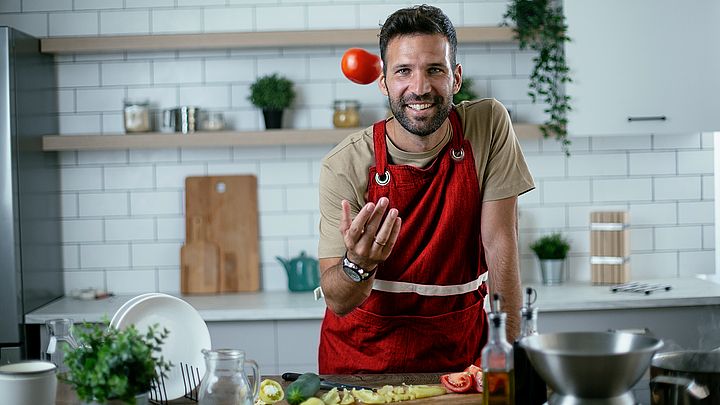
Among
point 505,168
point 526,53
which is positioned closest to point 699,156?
point 526,53

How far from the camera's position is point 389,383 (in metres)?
2.26

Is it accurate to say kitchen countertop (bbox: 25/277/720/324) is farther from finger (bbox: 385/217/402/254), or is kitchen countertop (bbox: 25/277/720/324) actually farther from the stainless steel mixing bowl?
the stainless steel mixing bowl

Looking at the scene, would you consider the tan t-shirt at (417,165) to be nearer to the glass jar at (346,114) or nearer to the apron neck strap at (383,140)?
the apron neck strap at (383,140)

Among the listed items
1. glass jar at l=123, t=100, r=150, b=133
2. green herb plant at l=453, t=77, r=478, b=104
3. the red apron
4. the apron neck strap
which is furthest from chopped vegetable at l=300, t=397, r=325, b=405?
glass jar at l=123, t=100, r=150, b=133

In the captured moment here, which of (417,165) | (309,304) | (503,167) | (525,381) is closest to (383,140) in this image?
(417,165)

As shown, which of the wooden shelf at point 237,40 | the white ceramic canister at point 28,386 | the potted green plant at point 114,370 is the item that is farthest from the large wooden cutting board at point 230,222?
the potted green plant at point 114,370

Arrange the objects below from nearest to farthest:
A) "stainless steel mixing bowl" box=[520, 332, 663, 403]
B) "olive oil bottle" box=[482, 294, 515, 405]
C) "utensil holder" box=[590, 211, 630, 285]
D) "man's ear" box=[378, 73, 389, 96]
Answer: "stainless steel mixing bowl" box=[520, 332, 663, 403] → "olive oil bottle" box=[482, 294, 515, 405] → "man's ear" box=[378, 73, 389, 96] → "utensil holder" box=[590, 211, 630, 285]

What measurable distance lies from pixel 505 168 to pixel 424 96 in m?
0.36

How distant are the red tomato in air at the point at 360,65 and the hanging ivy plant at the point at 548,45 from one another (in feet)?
5.40

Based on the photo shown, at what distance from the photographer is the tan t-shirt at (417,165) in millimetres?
2668

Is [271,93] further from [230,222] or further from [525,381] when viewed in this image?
[525,381]

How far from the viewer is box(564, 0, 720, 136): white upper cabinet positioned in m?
4.13

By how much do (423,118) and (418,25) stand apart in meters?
0.26

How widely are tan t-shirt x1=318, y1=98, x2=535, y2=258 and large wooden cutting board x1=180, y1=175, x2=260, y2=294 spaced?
5.87 ft
